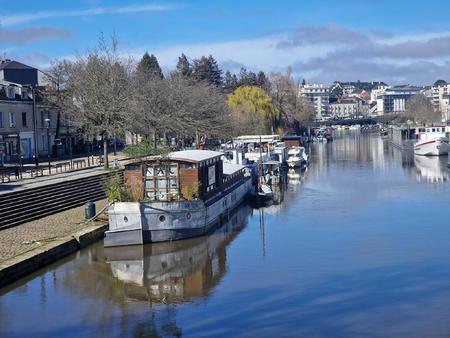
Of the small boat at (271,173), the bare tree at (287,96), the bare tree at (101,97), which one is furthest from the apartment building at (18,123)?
the bare tree at (287,96)

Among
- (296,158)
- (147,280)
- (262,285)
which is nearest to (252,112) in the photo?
(296,158)

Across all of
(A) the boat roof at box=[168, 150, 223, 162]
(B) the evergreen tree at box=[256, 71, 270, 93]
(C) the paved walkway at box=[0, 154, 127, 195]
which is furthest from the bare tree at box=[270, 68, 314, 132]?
(A) the boat roof at box=[168, 150, 223, 162]

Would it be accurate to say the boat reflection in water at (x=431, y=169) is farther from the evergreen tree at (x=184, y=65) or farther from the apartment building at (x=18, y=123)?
the evergreen tree at (x=184, y=65)

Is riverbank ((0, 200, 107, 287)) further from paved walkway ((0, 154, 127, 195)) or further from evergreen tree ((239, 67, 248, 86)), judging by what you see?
evergreen tree ((239, 67, 248, 86))

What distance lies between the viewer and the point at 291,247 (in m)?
29.3

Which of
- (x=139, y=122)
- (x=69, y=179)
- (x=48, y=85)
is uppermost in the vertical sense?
(x=48, y=85)

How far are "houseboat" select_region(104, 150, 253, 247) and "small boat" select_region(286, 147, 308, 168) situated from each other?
131 ft

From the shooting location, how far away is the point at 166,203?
29000 mm

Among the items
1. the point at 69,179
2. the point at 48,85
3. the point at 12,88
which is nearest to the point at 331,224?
the point at 69,179

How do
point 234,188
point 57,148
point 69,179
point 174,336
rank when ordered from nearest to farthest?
point 174,336
point 69,179
point 234,188
point 57,148

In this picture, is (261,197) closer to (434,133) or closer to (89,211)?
(89,211)

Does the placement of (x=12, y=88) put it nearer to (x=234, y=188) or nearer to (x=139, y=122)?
(x=139, y=122)

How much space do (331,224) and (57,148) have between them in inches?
1427

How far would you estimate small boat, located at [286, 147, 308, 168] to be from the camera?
243 feet
